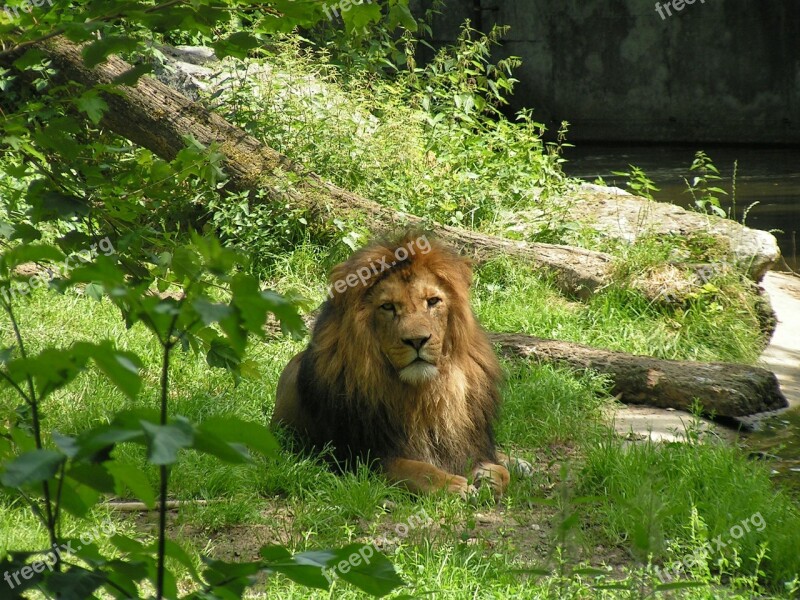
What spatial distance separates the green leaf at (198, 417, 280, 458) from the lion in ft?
10.6

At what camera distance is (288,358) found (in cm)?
639

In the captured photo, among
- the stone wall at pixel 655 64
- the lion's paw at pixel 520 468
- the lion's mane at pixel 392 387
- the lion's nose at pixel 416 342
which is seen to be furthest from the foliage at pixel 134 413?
the stone wall at pixel 655 64

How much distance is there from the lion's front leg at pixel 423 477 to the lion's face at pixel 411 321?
384 mm

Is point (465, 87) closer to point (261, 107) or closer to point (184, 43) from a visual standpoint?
point (261, 107)

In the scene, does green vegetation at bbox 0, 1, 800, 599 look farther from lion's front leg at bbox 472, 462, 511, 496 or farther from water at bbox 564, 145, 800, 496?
water at bbox 564, 145, 800, 496

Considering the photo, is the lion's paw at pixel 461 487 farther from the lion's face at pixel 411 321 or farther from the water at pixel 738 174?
the water at pixel 738 174

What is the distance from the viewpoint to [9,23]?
2.29 meters

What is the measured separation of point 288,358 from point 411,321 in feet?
6.69

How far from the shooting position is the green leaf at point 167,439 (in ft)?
3.46

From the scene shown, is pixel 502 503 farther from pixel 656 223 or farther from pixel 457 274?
pixel 656 223

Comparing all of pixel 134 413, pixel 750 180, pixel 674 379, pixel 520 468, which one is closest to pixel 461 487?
pixel 520 468

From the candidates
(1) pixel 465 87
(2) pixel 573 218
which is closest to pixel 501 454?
(2) pixel 573 218

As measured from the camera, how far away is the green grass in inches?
→ 145

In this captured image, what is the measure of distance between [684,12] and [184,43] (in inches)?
360
